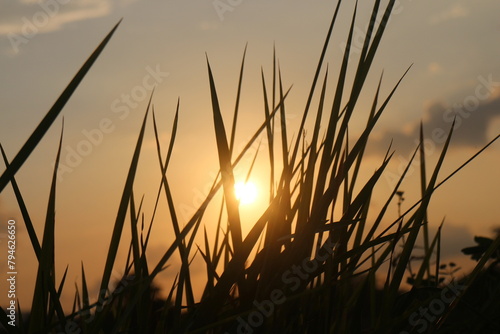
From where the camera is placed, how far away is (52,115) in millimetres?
701

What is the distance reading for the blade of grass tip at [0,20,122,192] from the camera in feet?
2.28

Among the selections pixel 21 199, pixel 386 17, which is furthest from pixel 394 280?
pixel 21 199

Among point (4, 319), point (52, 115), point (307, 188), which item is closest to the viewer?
point (52, 115)

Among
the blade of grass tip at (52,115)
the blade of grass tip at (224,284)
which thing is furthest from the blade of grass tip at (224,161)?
the blade of grass tip at (52,115)

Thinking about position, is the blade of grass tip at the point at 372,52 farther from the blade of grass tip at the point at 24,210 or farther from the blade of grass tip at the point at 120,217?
the blade of grass tip at the point at 24,210

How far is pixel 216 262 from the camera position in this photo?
136cm

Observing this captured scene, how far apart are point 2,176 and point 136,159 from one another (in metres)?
0.29

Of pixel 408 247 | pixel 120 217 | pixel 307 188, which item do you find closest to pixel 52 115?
pixel 120 217

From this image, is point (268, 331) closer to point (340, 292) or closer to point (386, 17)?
point (340, 292)

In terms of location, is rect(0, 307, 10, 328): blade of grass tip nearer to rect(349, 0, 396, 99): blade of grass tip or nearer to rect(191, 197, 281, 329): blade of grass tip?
rect(191, 197, 281, 329): blade of grass tip

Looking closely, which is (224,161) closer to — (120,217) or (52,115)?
(120,217)

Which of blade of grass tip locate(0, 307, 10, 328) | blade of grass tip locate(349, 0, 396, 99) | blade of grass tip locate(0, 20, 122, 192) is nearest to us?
blade of grass tip locate(0, 20, 122, 192)

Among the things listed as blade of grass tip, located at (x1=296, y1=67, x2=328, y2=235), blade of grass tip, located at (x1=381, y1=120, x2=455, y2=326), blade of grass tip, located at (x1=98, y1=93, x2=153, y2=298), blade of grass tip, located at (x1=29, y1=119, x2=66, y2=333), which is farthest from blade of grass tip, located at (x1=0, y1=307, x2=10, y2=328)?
blade of grass tip, located at (x1=381, y1=120, x2=455, y2=326)

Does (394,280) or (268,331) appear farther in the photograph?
(394,280)
